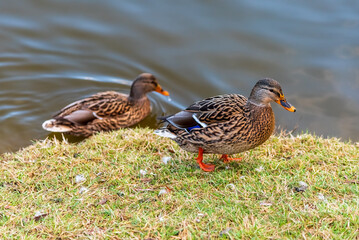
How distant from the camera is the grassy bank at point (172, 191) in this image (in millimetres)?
3670

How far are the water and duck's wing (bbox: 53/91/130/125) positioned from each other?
0.48 m

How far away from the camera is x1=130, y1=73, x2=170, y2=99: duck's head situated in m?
8.15

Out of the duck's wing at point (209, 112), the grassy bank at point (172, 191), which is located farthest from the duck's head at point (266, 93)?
the grassy bank at point (172, 191)

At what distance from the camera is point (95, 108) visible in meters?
7.68

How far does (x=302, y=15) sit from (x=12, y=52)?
19.0ft

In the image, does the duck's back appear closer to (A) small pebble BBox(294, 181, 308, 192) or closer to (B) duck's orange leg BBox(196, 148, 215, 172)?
(B) duck's orange leg BBox(196, 148, 215, 172)

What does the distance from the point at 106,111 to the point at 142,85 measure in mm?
850

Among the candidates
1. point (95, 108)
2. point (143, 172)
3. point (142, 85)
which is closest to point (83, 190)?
point (143, 172)

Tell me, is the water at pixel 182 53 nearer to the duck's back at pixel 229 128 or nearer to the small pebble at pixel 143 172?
the duck's back at pixel 229 128

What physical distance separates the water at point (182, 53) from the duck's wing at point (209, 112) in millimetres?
2792

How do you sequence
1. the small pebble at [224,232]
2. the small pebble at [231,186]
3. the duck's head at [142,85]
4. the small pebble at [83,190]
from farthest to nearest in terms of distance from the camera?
the duck's head at [142,85]
the small pebble at [83,190]
the small pebble at [231,186]
the small pebble at [224,232]

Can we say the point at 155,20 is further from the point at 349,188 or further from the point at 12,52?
the point at 349,188

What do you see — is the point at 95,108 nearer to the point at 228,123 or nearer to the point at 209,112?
the point at 209,112

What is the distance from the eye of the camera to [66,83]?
841 cm
